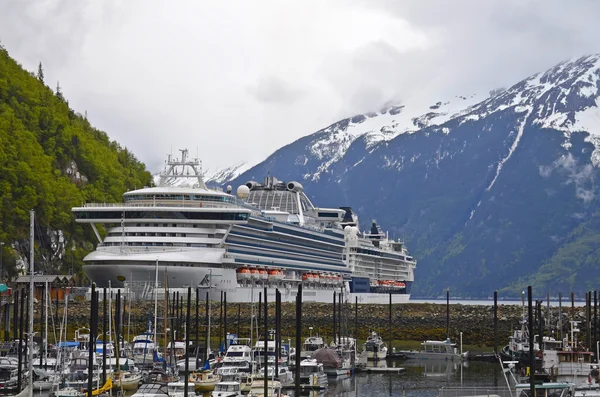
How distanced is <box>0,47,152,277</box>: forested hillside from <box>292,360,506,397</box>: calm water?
65395mm

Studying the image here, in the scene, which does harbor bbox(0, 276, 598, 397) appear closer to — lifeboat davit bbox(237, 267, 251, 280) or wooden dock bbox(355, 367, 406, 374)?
wooden dock bbox(355, 367, 406, 374)

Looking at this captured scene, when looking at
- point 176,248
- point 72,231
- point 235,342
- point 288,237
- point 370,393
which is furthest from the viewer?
point 72,231

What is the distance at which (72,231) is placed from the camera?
501 ft

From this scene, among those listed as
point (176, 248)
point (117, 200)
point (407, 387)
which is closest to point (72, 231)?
point (117, 200)

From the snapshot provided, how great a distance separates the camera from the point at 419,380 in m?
76.8

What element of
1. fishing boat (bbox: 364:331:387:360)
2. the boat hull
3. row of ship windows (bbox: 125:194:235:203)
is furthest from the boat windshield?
row of ship windows (bbox: 125:194:235:203)

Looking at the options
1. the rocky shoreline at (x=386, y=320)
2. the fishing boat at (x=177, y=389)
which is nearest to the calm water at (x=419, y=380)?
the fishing boat at (x=177, y=389)

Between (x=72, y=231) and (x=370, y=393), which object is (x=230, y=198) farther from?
(x=370, y=393)

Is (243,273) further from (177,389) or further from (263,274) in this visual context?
(177,389)

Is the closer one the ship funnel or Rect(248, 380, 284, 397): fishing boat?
Rect(248, 380, 284, 397): fishing boat

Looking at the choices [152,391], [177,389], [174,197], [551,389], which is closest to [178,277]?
[174,197]

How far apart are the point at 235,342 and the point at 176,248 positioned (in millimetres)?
37345

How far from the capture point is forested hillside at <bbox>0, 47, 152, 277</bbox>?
142m

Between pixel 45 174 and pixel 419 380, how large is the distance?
8611 cm
